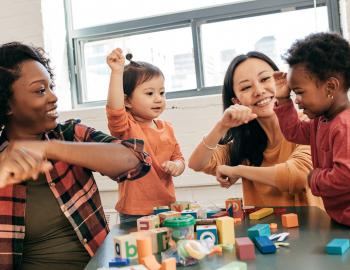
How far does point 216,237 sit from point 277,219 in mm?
267

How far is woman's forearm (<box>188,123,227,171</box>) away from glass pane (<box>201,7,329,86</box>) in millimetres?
981

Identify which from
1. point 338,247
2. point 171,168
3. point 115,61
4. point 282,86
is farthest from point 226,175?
point 338,247

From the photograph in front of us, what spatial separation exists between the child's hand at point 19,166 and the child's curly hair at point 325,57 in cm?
72

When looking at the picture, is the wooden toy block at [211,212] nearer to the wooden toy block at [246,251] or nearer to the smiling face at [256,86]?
the wooden toy block at [246,251]

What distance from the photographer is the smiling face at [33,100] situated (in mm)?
1244

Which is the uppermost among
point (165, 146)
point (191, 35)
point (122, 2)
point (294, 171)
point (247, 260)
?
point (122, 2)

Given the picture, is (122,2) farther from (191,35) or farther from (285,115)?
(285,115)

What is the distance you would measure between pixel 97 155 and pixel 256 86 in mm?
723

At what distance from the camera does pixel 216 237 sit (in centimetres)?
95

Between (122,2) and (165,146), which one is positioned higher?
(122,2)

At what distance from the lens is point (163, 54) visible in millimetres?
2576

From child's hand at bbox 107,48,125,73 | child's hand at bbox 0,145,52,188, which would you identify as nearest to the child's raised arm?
child's hand at bbox 107,48,125,73

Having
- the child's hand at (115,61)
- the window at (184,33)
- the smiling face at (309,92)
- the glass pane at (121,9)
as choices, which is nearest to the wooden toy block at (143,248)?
the smiling face at (309,92)

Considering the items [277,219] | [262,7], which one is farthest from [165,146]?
[262,7]
